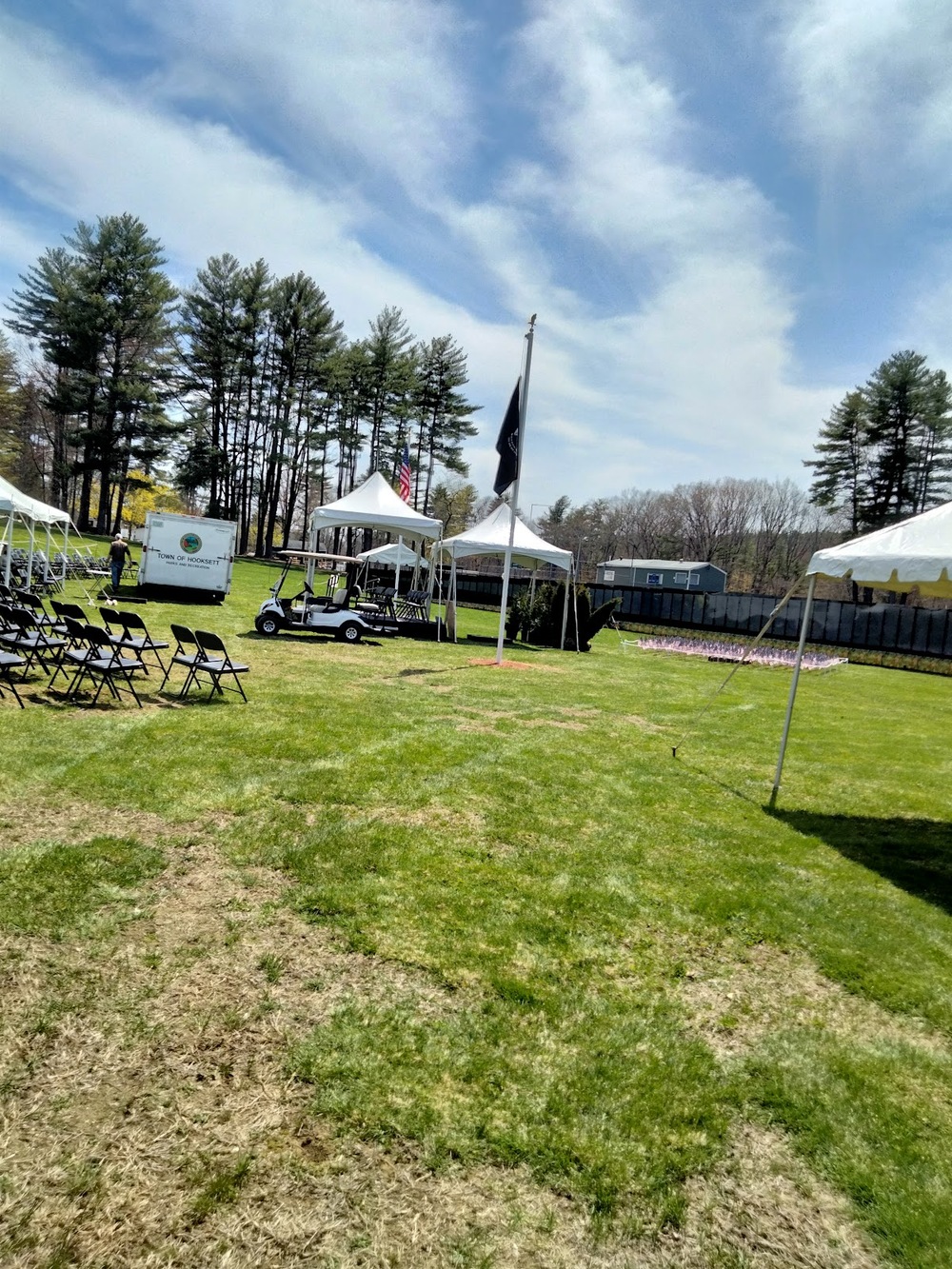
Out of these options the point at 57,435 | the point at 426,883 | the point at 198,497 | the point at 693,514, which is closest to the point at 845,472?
the point at 693,514

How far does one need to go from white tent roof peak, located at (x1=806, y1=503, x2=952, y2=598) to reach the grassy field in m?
2.09

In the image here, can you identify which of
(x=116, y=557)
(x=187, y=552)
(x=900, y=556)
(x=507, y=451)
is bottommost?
(x=116, y=557)

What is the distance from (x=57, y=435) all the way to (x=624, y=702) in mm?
42639

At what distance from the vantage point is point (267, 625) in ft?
47.4

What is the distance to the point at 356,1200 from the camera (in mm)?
1992

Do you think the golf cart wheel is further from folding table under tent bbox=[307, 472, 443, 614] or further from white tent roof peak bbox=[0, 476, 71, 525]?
white tent roof peak bbox=[0, 476, 71, 525]

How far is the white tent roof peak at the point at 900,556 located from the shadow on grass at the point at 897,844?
6.76 feet

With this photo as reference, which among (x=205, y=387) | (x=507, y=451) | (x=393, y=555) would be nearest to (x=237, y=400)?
(x=205, y=387)

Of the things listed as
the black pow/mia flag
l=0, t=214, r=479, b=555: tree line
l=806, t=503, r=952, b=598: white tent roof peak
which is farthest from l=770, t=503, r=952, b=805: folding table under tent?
l=0, t=214, r=479, b=555: tree line

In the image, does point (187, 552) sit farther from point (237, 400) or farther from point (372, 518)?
point (237, 400)

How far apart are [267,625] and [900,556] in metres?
12.0

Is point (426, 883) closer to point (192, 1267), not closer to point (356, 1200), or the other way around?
point (356, 1200)

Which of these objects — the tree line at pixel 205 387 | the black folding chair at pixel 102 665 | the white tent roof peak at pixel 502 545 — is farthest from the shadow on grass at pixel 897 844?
the tree line at pixel 205 387

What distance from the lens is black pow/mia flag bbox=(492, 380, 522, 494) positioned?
1285cm
